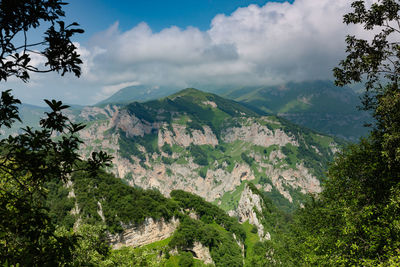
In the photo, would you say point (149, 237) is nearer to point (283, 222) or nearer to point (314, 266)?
point (314, 266)

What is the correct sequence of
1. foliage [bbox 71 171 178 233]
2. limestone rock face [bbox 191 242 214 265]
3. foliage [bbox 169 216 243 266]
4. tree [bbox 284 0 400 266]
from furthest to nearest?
1. limestone rock face [bbox 191 242 214 265]
2. foliage [bbox 169 216 243 266]
3. foliage [bbox 71 171 178 233]
4. tree [bbox 284 0 400 266]

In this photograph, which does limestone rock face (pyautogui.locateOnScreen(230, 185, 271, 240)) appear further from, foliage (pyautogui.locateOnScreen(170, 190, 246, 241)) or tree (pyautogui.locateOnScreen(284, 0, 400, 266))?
tree (pyautogui.locateOnScreen(284, 0, 400, 266))

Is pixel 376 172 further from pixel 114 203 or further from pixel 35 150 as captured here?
pixel 114 203

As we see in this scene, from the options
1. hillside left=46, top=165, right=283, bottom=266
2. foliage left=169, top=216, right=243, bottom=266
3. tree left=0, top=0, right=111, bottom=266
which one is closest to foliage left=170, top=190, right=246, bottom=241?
hillside left=46, top=165, right=283, bottom=266

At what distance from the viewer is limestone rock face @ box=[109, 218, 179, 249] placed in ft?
229

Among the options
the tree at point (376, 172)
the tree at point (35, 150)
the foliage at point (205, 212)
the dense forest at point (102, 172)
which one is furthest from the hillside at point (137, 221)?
the tree at point (35, 150)

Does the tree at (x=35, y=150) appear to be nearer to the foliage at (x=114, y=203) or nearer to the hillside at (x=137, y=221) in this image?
the hillside at (x=137, y=221)

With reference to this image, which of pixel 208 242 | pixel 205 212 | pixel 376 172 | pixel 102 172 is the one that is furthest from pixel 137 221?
pixel 376 172

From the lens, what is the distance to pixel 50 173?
284 inches

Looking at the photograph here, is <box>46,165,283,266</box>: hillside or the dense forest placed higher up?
the dense forest

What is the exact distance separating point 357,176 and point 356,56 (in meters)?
9.76

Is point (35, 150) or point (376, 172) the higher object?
point (35, 150)

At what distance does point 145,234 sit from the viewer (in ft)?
251

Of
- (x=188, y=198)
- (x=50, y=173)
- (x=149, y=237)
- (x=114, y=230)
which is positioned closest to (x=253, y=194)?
(x=188, y=198)
